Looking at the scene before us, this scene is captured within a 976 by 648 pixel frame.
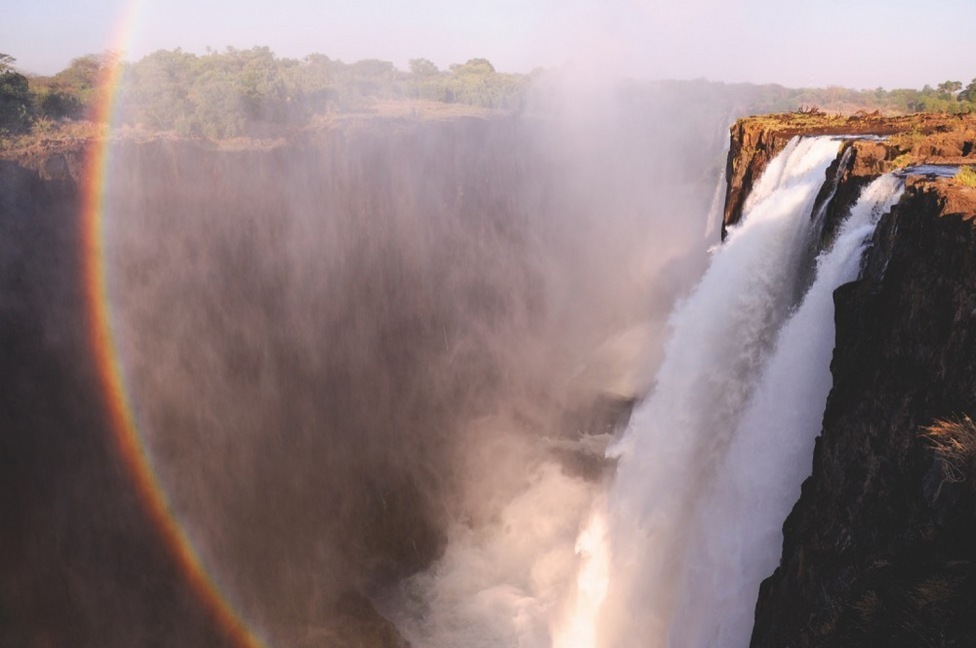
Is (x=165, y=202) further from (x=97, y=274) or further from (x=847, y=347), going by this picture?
(x=847, y=347)

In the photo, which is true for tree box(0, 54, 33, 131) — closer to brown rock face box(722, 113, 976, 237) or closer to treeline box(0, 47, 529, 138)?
treeline box(0, 47, 529, 138)

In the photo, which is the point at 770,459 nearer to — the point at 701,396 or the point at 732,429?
the point at 732,429

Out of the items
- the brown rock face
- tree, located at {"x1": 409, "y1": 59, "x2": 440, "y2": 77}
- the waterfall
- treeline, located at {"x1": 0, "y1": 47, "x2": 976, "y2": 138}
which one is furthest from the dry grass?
tree, located at {"x1": 409, "y1": 59, "x2": 440, "y2": 77}

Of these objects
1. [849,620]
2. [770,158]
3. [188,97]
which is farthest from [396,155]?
[849,620]

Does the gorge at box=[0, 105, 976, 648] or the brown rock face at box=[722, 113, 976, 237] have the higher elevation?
the brown rock face at box=[722, 113, 976, 237]

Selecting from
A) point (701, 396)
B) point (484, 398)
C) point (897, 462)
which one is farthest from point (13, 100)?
point (897, 462)
